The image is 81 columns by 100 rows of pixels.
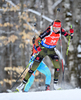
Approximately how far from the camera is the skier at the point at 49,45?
2.20 metres

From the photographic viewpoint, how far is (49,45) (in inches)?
87.7

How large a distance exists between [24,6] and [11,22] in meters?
0.39

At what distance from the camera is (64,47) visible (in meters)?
2.34

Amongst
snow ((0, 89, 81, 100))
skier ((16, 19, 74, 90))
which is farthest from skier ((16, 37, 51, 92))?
snow ((0, 89, 81, 100))

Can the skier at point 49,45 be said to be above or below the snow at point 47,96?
above

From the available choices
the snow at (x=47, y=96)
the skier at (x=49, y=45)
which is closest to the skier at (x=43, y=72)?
the skier at (x=49, y=45)

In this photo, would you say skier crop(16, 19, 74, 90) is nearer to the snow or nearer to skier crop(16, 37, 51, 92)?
skier crop(16, 37, 51, 92)

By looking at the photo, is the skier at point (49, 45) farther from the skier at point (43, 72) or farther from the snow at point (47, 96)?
the snow at point (47, 96)

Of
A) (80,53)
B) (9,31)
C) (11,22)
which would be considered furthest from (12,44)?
(80,53)

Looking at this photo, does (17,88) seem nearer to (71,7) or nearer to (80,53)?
(80,53)

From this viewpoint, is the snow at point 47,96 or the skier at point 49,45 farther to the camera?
the skier at point 49,45

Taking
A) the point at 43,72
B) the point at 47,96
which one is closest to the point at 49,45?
the point at 43,72

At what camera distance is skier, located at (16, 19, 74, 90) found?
A: 86.5 inches

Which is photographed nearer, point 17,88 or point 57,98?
point 57,98
